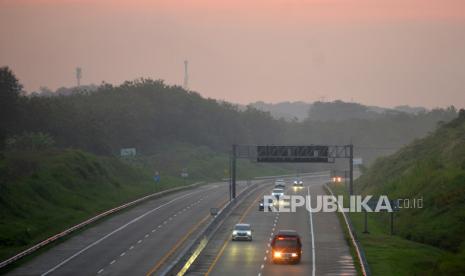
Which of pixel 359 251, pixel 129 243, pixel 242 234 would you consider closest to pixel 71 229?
pixel 129 243

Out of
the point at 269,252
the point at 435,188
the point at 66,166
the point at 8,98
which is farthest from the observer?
the point at 8,98

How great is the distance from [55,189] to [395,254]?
4575cm

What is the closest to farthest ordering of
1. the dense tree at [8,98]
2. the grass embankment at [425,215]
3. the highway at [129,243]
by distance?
1. the highway at [129,243]
2. the grass embankment at [425,215]
3. the dense tree at [8,98]

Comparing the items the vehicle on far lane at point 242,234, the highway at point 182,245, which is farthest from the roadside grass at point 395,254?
the vehicle on far lane at point 242,234

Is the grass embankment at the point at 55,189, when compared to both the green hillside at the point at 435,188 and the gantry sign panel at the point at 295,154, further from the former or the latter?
the green hillside at the point at 435,188

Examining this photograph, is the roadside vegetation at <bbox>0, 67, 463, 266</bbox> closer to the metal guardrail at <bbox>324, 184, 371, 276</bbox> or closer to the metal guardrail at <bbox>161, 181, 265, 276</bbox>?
the metal guardrail at <bbox>324, 184, 371, 276</bbox>

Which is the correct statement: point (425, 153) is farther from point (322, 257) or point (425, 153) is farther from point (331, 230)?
point (322, 257)

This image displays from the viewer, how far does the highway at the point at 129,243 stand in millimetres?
55781

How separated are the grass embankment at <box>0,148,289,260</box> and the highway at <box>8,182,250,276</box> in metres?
2.85

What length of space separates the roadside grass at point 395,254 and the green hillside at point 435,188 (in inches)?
47.1

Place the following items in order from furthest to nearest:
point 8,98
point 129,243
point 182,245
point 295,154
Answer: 1. point 8,98
2. point 295,154
3. point 129,243
4. point 182,245

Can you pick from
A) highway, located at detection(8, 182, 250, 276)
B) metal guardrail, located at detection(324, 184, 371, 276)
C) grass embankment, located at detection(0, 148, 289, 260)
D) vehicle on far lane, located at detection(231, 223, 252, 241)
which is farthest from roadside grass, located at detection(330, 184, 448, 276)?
grass embankment, located at detection(0, 148, 289, 260)

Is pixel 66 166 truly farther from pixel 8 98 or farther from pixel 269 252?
pixel 269 252

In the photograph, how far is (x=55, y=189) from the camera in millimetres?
98875
